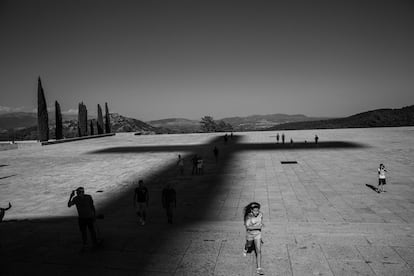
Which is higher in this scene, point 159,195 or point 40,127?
point 40,127

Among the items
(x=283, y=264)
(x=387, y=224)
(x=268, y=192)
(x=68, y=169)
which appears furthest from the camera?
(x=68, y=169)

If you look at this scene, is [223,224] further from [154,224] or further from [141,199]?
[141,199]

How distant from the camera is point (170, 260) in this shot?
6.70m

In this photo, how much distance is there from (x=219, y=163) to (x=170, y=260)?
1561 cm

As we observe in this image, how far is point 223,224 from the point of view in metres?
9.13

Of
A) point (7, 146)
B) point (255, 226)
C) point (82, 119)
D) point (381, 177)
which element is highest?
point (82, 119)

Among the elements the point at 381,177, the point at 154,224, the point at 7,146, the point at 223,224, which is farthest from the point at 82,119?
the point at 381,177

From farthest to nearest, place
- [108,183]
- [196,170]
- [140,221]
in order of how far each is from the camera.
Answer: [196,170] → [108,183] → [140,221]

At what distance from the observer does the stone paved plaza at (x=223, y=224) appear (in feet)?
20.9

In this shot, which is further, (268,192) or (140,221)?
(268,192)

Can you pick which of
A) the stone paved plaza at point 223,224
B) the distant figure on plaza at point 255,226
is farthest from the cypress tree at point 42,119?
the distant figure on plaza at point 255,226

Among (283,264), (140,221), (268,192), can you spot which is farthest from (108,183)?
(283,264)

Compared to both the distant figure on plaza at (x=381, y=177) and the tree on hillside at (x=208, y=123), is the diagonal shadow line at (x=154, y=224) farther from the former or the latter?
the tree on hillside at (x=208, y=123)

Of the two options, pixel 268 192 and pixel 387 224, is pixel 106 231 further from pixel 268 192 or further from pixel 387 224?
pixel 387 224
